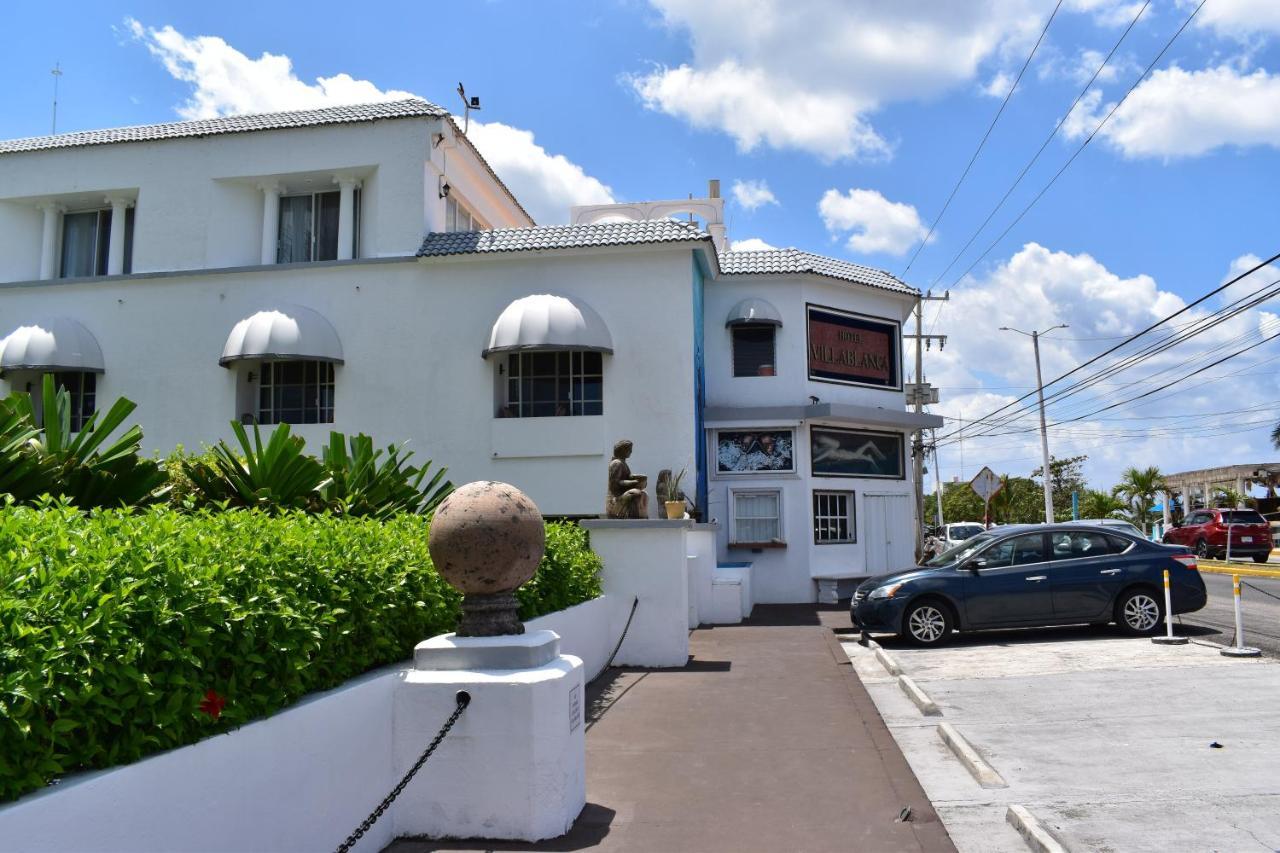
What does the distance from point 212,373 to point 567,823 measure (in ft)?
54.6

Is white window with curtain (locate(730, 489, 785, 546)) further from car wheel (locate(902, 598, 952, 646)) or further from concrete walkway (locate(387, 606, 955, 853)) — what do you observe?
concrete walkway (locate(387, 606, 955, 853))

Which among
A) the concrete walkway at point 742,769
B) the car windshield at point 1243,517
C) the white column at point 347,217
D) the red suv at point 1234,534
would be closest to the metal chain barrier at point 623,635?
the concrete walkway at point 742,769

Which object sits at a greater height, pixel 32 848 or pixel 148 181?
pixel 148 181

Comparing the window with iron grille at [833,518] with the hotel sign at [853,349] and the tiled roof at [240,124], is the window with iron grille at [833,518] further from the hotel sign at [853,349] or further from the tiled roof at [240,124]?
the tiled roof at [240,124]

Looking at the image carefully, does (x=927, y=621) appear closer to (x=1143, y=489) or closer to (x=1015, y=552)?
(x=1015, y=552)

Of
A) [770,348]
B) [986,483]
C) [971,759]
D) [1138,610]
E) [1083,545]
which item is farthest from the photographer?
[986,483]

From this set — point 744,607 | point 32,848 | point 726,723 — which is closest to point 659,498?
point 744,607

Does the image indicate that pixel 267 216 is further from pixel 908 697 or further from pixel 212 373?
pixel 908 697

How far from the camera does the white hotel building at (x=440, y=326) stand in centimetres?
1808

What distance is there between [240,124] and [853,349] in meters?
13.9

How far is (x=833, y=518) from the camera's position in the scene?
66.9 feet

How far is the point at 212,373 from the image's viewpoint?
19453 millimetres

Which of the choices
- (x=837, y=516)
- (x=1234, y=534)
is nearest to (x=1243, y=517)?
(x=1234, y=534)

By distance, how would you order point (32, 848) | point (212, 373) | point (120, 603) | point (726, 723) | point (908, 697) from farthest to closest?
point (212, 373)
point (908, 697)
point (726, 723)
point (120, 603)
point (32, 848)
